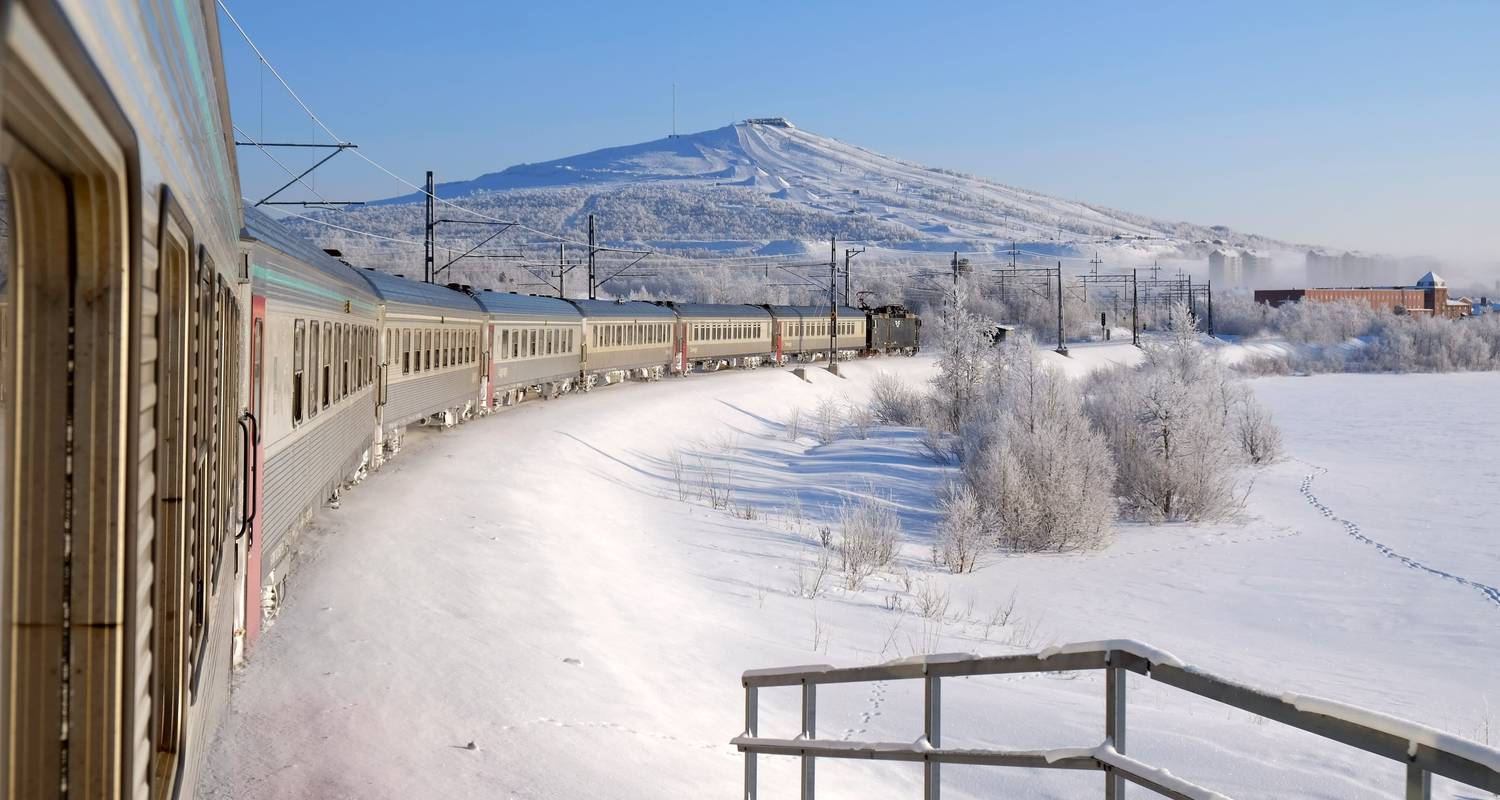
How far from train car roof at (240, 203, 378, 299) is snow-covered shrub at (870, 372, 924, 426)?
105 ft

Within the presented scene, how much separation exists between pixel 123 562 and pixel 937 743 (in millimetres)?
3968

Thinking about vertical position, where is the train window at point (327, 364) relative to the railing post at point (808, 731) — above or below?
above

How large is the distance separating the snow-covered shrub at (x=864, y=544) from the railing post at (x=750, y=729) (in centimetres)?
1114

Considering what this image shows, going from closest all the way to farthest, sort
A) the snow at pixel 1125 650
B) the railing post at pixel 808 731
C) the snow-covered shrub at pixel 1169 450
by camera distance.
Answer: the snow at pixel 1125 650 < the railing post at pixel 808 731 < the snow-covered shrub at pixel 1169 450

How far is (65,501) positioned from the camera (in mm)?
1938

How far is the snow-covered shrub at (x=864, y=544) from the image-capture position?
19078 millimetres

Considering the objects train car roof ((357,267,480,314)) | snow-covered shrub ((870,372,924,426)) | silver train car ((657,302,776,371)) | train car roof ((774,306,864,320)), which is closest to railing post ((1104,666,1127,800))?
train car roof ((357,267,480,314))

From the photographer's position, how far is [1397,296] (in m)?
133

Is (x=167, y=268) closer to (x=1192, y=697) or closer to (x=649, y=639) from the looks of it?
(x=649, y=639)

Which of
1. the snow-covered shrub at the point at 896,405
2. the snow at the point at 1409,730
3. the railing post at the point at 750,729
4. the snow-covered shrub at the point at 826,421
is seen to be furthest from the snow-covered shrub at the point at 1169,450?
the snow at the point at 1409,730

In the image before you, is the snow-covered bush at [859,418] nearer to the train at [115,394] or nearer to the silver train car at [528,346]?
the silver train car at [528,346]

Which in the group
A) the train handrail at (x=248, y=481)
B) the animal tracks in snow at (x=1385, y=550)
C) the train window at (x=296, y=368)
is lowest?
the animal tracks in snow at (x=1385, y=550)

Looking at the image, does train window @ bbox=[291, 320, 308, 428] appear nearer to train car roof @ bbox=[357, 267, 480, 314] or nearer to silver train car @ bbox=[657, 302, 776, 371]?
train car roof @ bbox=[357, 267, 480, 314]

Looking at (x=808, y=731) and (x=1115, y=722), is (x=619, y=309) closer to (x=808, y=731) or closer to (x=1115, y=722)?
(x=808, y=731)
